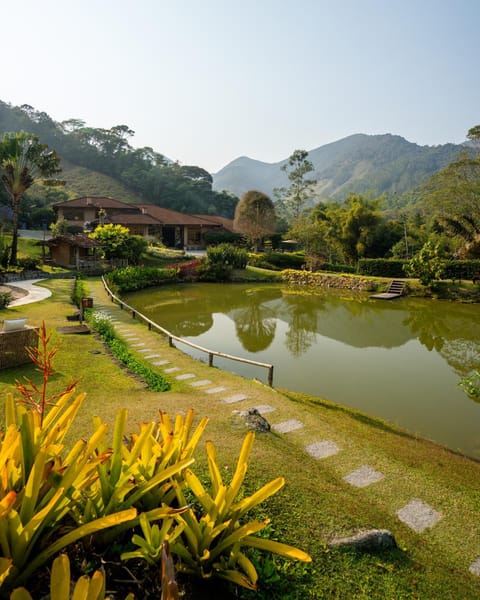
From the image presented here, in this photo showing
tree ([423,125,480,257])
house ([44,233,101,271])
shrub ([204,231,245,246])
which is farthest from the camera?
shrub ([204,231,245,246])

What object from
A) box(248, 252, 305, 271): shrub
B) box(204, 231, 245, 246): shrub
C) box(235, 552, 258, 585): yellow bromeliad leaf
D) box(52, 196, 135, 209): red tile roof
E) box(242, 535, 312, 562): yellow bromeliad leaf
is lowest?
box(235, 552, 258, 585): yellow bromeliad leaf

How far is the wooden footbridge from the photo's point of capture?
21.2 meters

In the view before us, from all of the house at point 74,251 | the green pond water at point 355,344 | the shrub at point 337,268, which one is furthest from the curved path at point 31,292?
the shrub at point 337,268

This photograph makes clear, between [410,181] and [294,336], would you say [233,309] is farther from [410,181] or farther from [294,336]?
[410,181]

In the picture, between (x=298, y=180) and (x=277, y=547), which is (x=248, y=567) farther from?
(x=298, y=180)

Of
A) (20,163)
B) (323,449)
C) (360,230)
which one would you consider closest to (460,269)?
(360,230)

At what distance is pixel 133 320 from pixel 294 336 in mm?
5476

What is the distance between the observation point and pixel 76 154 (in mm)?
65812

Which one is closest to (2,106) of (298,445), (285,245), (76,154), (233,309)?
(76,154)

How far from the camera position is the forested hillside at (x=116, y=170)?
57.4 meters

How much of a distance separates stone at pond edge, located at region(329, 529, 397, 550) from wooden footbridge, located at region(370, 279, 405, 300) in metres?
19.2

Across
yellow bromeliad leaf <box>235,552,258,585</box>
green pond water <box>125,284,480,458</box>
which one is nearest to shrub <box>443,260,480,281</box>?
green pond water <box>125,284,480,458</box>

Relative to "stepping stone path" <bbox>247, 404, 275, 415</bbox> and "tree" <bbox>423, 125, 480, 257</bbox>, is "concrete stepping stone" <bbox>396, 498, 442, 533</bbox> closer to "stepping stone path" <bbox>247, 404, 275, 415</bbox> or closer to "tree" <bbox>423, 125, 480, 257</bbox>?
"stepping stone path" <bbox>247, 404, 275, 415</bbox>

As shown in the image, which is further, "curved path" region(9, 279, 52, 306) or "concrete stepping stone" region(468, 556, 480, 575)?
"curved path" region(9, 279, 52, 306)
